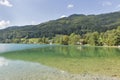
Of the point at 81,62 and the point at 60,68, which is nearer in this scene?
the point at 60,68

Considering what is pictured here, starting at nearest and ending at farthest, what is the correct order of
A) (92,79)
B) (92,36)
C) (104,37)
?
(92,79)
(104,37)
(92,36)

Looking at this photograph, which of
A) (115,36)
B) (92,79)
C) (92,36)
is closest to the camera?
(92,79)

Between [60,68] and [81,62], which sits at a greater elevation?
[60,68]

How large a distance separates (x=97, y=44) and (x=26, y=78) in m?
161

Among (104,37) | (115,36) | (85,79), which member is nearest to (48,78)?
(85,79)

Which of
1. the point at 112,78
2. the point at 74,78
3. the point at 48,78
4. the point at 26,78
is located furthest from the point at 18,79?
the point at 112,78

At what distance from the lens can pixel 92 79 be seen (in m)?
26.7

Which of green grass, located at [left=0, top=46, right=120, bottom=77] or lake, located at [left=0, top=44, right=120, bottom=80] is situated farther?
green grass, located at [left=0, top=46, right=120, bottom=77]

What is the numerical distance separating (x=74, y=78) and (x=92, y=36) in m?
163

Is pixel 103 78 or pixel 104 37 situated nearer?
pixel 103 78

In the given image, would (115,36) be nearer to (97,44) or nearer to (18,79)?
(97,44)

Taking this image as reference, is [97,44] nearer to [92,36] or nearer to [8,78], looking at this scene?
[92,36]

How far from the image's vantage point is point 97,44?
607 ft

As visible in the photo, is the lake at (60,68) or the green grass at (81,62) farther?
the green grass at (81,62)
